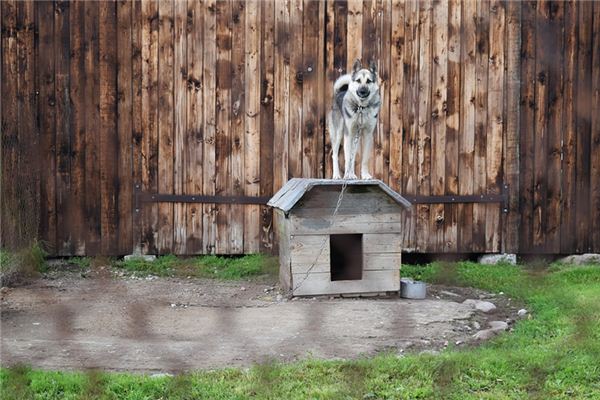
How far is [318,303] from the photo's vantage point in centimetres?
507

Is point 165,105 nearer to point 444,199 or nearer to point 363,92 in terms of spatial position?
point 363,92

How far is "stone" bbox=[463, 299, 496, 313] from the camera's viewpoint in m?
4.95

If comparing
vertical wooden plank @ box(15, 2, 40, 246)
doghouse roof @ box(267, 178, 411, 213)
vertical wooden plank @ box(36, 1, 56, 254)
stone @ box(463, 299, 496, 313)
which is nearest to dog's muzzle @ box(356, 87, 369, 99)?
doghouse roof @ box(267, 178, 411, 213)

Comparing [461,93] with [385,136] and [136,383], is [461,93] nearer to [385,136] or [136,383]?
[385,136]

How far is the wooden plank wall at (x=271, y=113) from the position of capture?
661cm

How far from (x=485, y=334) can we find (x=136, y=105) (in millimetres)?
3591

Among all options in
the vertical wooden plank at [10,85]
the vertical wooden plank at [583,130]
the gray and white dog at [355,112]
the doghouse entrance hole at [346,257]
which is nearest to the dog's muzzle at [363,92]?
the gray and white dog at [355,112]

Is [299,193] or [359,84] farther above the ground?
[359,84]

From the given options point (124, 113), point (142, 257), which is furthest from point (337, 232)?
point (124, 113)

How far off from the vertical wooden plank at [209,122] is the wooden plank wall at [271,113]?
0.01 meters

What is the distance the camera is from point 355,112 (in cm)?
527

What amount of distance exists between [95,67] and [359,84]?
253 centimetres

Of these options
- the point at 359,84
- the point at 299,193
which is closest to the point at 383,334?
the point at 299,193

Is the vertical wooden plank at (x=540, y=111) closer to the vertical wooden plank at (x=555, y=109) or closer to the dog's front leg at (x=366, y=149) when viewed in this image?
the vertical wooden plank at (x=555, y=109)
